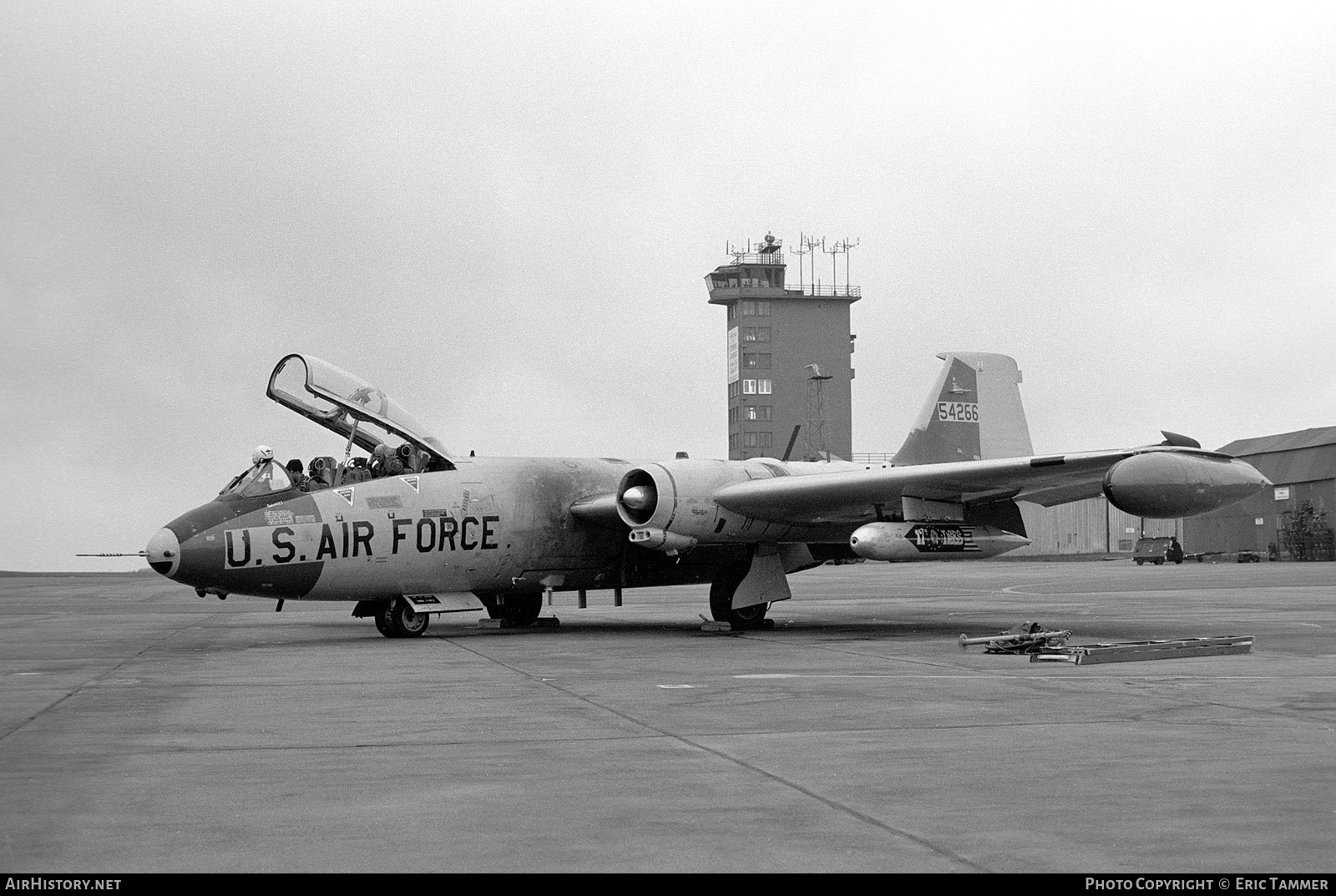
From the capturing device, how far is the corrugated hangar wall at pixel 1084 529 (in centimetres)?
9512

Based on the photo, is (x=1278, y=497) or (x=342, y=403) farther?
(x=1278, y=497)

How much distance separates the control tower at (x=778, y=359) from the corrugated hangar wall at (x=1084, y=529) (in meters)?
24.8

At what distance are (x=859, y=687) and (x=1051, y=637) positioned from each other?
4753 mm

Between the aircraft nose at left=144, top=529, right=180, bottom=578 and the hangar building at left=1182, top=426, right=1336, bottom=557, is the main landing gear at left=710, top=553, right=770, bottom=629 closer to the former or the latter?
the aircraft nose at left=144, top=529, right=180, bottom=578

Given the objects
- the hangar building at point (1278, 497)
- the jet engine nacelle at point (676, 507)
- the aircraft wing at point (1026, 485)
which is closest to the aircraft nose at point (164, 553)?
the jet engine nacelle at point (676, 507)

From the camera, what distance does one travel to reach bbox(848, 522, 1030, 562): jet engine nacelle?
64.3 ft

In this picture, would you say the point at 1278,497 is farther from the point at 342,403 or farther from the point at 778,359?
the point at 342,403

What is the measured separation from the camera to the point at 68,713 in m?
10.7

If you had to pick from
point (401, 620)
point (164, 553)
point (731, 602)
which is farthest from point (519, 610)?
point (164, 553)

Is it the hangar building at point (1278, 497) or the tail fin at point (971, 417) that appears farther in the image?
the hangar building at point (1278, 497)

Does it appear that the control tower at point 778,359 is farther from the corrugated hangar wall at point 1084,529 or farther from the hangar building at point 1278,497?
the hangar building at point 1278,497

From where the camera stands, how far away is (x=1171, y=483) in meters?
17.3

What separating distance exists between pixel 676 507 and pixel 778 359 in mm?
100008
